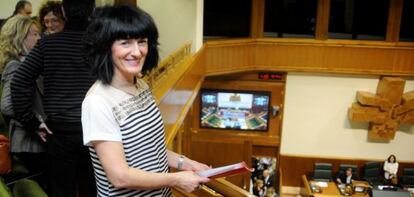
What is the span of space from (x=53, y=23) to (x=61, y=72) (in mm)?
828

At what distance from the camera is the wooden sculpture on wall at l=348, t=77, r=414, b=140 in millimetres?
8477

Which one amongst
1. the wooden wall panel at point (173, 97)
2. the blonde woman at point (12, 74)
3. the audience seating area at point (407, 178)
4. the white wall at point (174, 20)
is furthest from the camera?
A: the audience seating area at point (407, 178)

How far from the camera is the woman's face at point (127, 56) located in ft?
4.31

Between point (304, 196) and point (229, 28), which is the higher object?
point (229, 28)

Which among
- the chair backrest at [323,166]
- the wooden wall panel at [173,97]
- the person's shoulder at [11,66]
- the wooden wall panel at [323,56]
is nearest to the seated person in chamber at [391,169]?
the chair backrest at [323,166]

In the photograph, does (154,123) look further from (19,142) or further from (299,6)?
(299,6)

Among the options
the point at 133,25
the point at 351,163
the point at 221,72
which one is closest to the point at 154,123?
the point at 133,25

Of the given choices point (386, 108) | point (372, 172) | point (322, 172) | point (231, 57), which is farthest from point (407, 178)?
point (231, 57)

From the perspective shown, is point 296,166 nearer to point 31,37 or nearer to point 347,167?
point 347,167

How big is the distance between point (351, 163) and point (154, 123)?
8702mm

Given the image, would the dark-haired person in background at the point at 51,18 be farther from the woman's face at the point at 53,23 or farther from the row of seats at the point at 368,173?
the row of seats at the point at 368,173

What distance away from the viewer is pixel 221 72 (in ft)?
26.2

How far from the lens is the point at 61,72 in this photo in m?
1.87

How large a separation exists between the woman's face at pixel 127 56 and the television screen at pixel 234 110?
7.95 meters
